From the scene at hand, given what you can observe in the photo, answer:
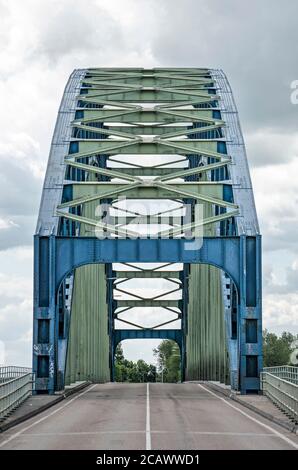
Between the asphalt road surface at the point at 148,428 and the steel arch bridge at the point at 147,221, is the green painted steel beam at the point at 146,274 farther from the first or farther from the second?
the asphalt road surface at the point at 148,428

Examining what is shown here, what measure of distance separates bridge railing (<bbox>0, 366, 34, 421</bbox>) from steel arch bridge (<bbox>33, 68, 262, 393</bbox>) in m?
1.39

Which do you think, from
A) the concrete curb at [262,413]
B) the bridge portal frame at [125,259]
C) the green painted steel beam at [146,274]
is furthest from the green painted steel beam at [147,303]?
the bridge portal frame at [125,259]

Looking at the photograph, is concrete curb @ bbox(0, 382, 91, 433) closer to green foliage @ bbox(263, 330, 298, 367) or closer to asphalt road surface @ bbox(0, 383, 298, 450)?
asphalt road surface @ bbox(0, 383, 298, 450)

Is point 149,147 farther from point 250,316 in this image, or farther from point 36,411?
point 36,411

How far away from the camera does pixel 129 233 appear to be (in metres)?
38.3

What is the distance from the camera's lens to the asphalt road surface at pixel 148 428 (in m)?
19.8

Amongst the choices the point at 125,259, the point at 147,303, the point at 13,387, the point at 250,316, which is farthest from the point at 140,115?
the point at 147,303

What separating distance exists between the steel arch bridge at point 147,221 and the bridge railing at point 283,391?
144 cm

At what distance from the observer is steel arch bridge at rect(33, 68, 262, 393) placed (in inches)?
1481

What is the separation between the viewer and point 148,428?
899 inches

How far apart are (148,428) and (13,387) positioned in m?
8.20

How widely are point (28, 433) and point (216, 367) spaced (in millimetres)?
31814

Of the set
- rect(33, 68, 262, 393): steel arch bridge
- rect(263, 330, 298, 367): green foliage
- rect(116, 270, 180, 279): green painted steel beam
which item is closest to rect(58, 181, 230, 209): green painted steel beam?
rect(33, 68, 262, 393): steel arch bridge

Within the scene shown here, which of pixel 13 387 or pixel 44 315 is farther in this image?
pixel 44 315
